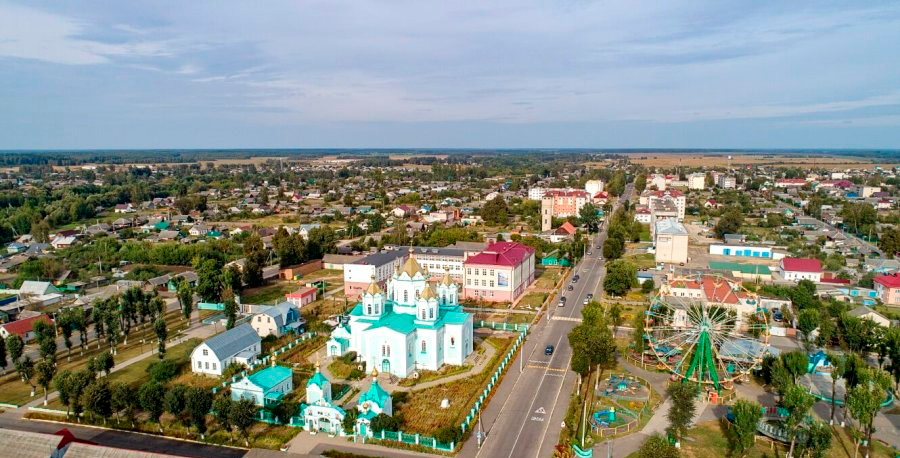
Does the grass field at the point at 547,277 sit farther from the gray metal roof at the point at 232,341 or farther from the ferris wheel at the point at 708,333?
the gray metal roof at the point at 232,341

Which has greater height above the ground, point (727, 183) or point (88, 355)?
point (727, 183)

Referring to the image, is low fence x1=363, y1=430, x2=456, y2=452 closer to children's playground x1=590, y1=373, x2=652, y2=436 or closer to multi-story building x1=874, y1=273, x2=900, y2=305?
children's playground x1=590, y1=373, x2=652, y2=436

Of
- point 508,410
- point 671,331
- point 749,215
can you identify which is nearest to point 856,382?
point 671,331

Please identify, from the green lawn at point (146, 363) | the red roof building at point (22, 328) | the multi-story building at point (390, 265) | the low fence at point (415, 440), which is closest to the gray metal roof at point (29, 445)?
the low fence at point (415, 440)

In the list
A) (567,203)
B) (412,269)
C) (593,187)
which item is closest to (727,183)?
(593,187)

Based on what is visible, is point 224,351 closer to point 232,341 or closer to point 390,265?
point 232,341

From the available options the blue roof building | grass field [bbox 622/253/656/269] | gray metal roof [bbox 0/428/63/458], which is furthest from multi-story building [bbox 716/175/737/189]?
gray metal roof [bbox 0/428/63/458]

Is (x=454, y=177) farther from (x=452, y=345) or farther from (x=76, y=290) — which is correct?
(x=452, y=345)
